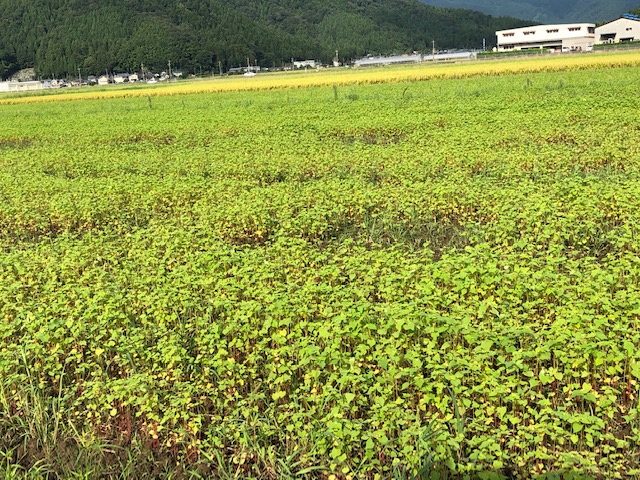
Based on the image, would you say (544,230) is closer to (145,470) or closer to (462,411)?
(462,411)

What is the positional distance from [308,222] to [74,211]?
4.78 meters

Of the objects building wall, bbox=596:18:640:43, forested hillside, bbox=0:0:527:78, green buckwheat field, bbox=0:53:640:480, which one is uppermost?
forested hillside, bbox=0:0:527:78

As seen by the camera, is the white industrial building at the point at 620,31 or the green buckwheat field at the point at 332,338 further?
the white industrial building at the point at 620,31

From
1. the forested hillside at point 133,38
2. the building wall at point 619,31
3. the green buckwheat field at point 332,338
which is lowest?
the green buckwheat field at point 332,338

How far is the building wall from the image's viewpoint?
10409 cm

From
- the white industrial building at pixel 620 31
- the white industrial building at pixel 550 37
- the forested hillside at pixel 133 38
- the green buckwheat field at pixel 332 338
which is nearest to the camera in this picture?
the green buckwheat field at pixel 332 338

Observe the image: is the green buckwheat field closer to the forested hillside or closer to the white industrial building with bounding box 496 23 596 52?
the white industrial building with bounding box 496 23 596 52

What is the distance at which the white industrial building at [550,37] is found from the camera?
363ft

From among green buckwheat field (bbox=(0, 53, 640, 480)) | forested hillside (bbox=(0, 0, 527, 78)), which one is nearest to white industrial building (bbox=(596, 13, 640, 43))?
forested hillside (bbox=(0, 0, 527, 78))

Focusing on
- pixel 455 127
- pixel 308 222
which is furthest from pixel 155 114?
pixel 308 222

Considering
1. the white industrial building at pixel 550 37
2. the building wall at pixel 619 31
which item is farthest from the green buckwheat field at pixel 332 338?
the building wall at pixel 619 31

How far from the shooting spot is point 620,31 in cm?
10700

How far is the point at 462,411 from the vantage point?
4.34 metres

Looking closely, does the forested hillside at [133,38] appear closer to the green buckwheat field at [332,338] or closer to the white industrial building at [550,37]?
the white industrial building at [550,37]
